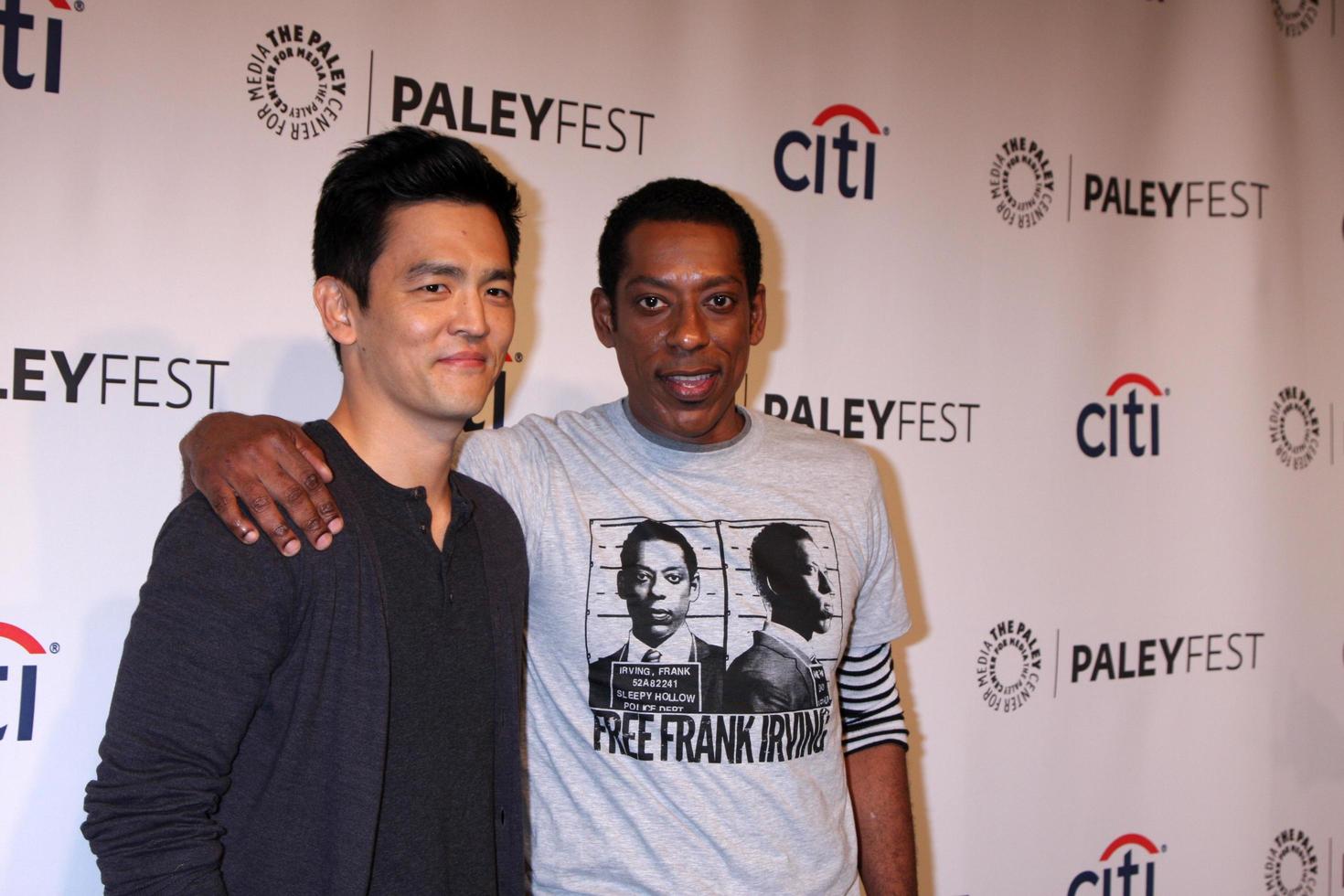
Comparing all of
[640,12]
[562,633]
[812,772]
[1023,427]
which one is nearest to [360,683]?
[562,633]

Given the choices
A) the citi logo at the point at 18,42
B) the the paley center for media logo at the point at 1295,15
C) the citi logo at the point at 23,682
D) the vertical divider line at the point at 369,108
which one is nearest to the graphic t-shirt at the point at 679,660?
the vertical divider line at the point at 369,108

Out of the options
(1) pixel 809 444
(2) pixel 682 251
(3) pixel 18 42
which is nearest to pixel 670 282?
(2) pixel 682 251

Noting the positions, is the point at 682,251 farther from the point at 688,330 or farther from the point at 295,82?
the point at 295,82

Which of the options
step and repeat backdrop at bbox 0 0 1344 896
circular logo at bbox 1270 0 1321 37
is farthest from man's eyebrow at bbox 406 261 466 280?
circular logo at bbox 1270 0 1321 37

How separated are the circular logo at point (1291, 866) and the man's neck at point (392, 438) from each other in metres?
2.42

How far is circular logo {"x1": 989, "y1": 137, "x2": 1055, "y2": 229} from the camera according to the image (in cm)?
236

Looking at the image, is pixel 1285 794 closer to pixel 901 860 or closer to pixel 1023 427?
pixel 1023 427

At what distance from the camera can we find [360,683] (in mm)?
1052

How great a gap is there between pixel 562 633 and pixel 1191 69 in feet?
6.88

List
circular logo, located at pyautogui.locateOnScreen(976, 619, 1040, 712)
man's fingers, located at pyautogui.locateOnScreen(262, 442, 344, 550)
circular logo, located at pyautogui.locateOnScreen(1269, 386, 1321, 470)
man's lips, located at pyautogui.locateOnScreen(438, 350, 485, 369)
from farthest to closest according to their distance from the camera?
circular logo, located at pyautogui.locateOnScreen(1269, 386, 1321, 470) → circular logo, located at pyautogui.locateOnScreen(976, 619, 1040, 712) → man's lips, located at pyautogui.locateOnScreen(438, 350, 485, 369) → man's fingers, located at pyautogui.locateOnScreen(262, 442, 344, 550)

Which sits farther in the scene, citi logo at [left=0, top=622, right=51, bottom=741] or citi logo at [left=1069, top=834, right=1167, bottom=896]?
citi logo at [left=1069, top=834, right=1167, bottom=896]

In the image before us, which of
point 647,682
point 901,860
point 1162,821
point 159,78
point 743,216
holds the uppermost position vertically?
point 159,78

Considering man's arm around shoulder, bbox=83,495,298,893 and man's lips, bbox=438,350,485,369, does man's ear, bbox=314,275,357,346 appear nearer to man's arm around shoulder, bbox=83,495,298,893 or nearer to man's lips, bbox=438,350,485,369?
man's lips, bbox=438,350,485,369

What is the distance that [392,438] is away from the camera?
1.19m
